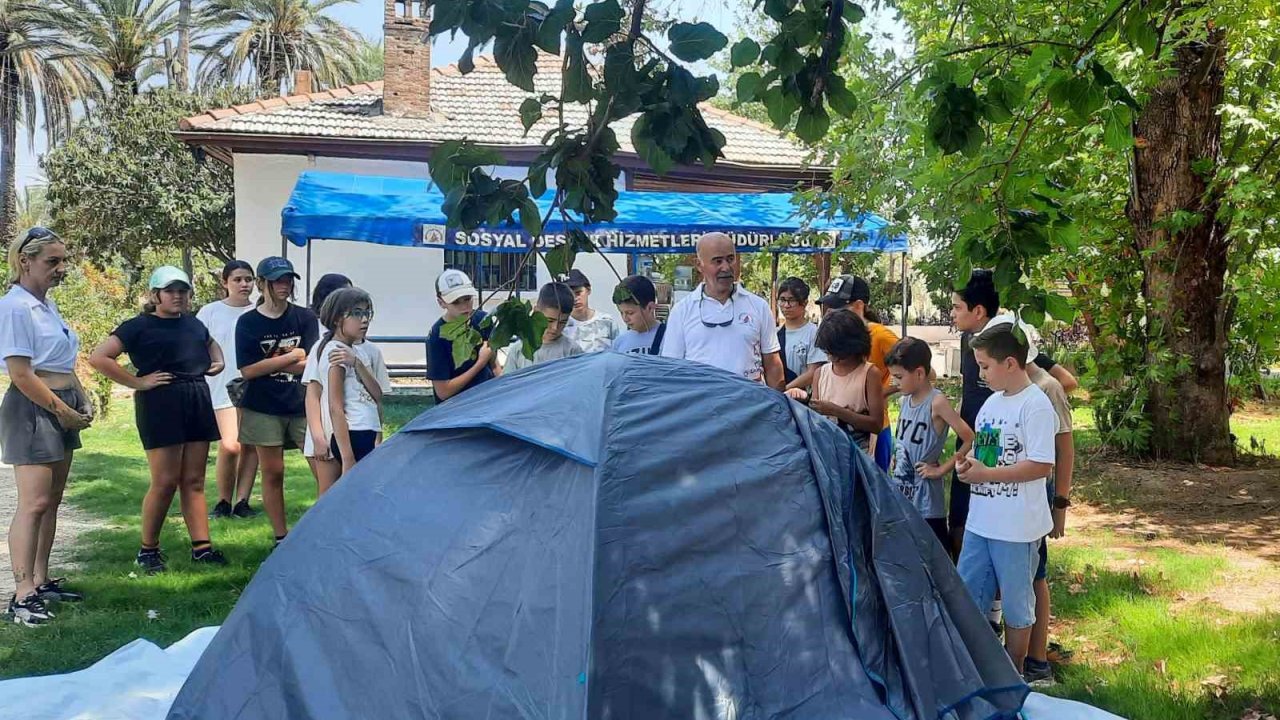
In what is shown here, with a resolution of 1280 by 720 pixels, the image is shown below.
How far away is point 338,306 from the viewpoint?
5027mm

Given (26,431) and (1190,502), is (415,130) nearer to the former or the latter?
(26,431)

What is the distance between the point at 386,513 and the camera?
10.9 ft

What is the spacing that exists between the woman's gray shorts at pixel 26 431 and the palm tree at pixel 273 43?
29690 mm

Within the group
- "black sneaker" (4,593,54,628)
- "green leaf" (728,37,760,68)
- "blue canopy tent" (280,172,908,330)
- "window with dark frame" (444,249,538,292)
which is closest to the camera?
"green leaf" (728,37,760,68)

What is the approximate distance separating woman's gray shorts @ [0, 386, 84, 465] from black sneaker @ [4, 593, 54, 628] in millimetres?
667

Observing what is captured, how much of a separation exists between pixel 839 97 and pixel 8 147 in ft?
117

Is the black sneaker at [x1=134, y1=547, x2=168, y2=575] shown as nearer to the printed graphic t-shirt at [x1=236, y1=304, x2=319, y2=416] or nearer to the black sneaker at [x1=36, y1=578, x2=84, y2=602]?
the black sneaker at [x1=36, y1=578, x2=84, y2=602]

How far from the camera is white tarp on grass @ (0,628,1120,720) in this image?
374 cm

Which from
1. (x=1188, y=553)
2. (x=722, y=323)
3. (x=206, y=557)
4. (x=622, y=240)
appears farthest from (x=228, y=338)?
(x=1188, y=553)

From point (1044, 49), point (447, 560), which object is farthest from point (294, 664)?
point (1044, 49)

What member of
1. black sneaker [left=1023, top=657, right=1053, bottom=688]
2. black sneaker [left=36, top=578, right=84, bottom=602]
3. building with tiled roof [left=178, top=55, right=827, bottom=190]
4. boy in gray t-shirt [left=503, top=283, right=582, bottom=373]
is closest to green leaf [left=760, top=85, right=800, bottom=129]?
boy in gray t-shirt [left=503, top=283, right=582, bottom=373]

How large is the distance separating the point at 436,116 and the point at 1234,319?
527 inches

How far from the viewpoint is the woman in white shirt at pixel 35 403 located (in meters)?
4.55

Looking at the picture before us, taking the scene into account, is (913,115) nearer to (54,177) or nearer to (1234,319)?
(1234,319)
